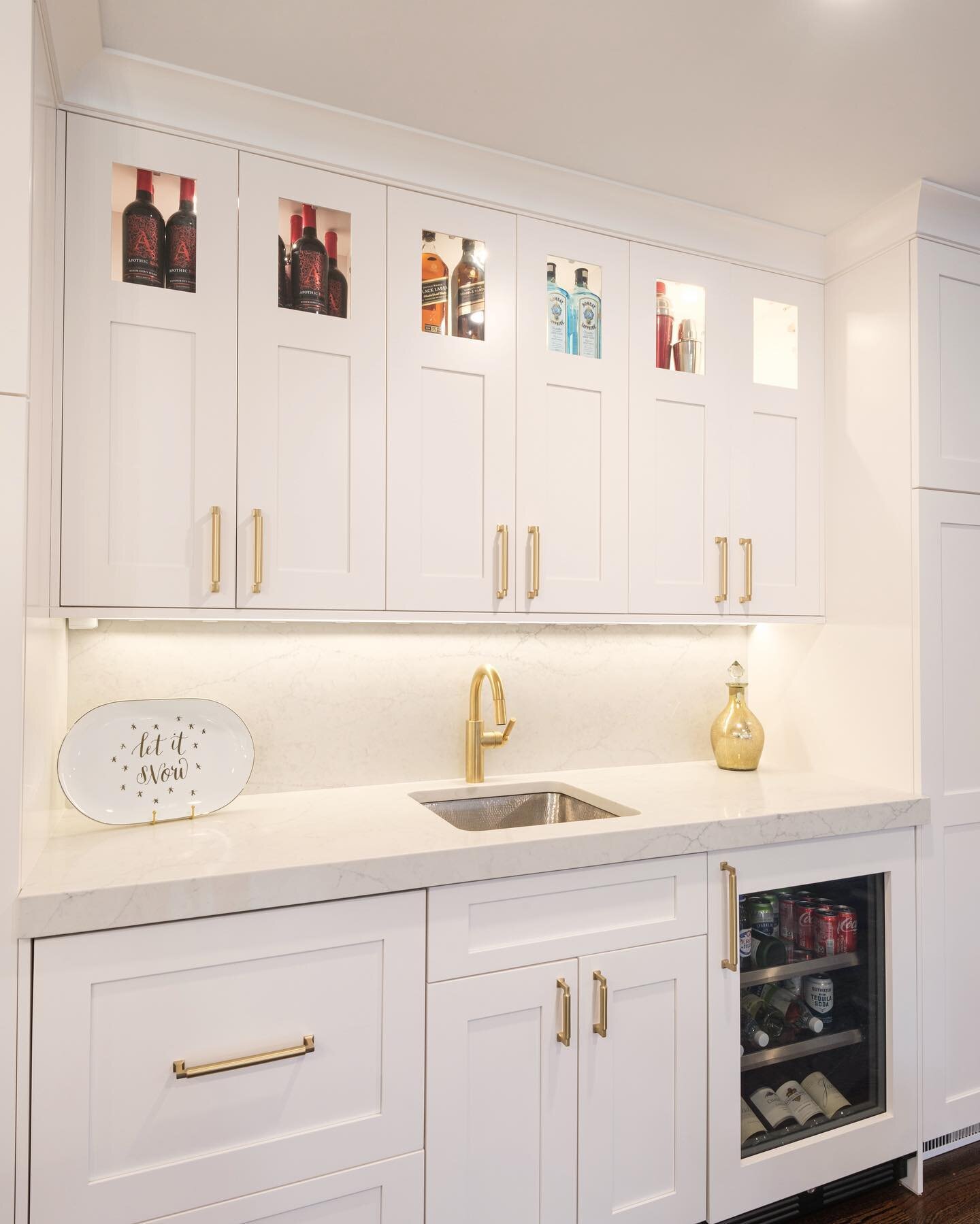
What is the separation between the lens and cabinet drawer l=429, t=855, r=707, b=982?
1.50 m

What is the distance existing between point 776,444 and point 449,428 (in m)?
0.99

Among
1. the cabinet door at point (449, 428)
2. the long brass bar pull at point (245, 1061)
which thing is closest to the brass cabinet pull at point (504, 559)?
the cabinet door at point (449, 428)

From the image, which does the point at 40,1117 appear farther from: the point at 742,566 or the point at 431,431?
the point at 742,566

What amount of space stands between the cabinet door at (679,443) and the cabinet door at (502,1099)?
3.22 feet

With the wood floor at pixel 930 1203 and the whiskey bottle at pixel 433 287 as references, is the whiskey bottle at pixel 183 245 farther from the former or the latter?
the wood floor at pixel 930 1203

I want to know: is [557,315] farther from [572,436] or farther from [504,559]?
[504,559]

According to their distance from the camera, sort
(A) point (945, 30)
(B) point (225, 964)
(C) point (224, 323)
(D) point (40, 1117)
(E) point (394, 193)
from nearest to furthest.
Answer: (D) point (40, 1117) < (B) point (225, 964) < (A) point (945, 30) < (C) point (224, 323) < (E) point (394, 193)

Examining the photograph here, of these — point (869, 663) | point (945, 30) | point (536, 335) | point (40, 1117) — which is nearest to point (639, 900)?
point (869, 663)

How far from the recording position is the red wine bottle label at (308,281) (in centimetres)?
174

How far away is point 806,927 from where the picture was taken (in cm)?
196

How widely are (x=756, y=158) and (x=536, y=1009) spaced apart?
197cm

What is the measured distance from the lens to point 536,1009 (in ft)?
5.12

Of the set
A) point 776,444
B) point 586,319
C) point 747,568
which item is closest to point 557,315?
point 586,319

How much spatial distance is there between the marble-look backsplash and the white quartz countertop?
10 cm
